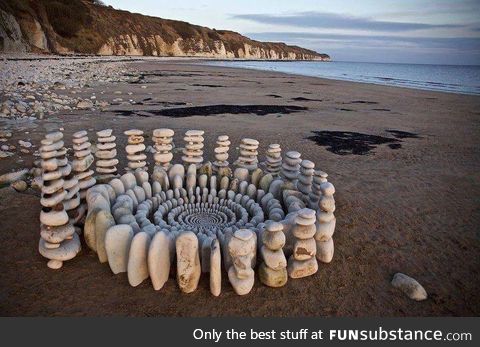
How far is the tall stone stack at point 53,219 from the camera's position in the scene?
332 cm

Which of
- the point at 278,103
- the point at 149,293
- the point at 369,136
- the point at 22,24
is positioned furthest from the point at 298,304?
the point at 22,24

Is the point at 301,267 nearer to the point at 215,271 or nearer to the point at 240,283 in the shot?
the point at 240,283

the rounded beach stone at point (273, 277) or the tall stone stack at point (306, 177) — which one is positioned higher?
the tall stone stack at point (306, 177)

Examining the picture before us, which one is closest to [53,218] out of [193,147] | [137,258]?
[137,258]

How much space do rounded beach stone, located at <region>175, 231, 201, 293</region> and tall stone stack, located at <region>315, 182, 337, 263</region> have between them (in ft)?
4.34

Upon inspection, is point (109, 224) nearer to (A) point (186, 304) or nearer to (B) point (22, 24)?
(A) point (186, 304)

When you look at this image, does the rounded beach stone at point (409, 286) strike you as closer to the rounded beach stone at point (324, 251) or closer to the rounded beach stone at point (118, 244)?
the rounded beach stone at point (324, 251)

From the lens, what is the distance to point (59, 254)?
11.0 ft

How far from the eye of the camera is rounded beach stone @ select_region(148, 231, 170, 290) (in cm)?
306

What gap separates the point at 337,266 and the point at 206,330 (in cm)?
166

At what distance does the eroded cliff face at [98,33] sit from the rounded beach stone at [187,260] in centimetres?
4843

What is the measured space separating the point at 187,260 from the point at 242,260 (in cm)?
49

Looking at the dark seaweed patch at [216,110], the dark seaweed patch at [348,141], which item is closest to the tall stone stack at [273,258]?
the dark seaweed patch at [348,141]

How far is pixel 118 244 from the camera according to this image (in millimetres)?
3219
